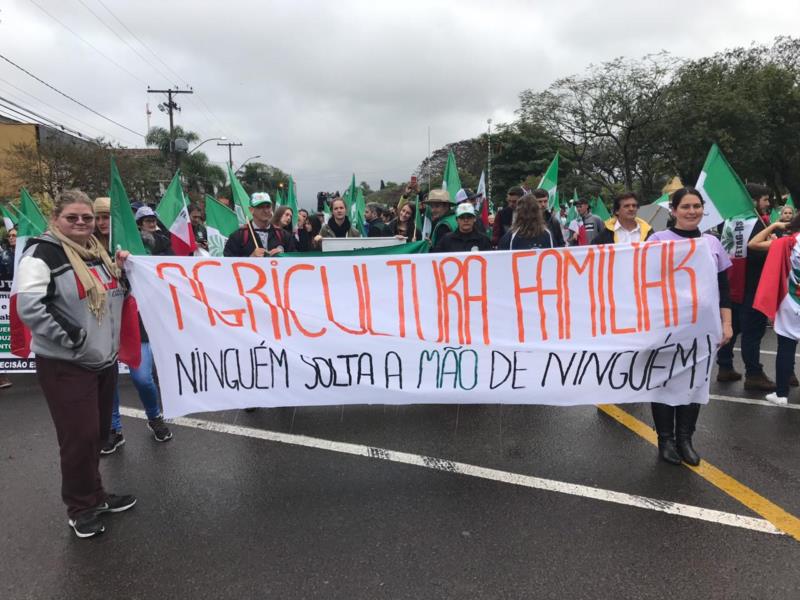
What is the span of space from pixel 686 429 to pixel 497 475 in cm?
129

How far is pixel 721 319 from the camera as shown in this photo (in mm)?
3438

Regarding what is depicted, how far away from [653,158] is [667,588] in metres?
34.8

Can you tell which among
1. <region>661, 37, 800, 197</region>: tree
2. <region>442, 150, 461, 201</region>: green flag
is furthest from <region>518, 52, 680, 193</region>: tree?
<region>442, 150, 461, 201</region>: green flag

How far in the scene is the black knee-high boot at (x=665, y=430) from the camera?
3.41 meters

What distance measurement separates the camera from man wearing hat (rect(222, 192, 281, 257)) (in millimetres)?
4582

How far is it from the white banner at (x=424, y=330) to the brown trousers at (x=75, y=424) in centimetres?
55

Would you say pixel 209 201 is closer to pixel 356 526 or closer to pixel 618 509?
pixel 356 526

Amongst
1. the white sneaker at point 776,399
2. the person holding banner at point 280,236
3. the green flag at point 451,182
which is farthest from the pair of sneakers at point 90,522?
the green flag at point 451,182

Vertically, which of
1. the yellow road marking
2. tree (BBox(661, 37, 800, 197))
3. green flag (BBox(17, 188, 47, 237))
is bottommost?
the yellow road marking

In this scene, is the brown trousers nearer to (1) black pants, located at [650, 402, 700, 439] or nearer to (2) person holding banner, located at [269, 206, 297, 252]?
(2) person holding banner, located at [269, 206, 297, 252]

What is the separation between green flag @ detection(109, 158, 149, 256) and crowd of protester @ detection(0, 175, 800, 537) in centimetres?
14

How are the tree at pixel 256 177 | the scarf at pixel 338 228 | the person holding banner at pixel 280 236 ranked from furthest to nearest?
the tree at pixel 256 177, the scarf at pixel 338 228, the person holding banner at pixel 280 236

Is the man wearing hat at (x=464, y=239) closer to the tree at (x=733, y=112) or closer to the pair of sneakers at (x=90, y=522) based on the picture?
the pair of sneakers at (x=90, y=522)

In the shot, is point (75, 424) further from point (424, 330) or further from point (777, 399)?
point (777, 399)
